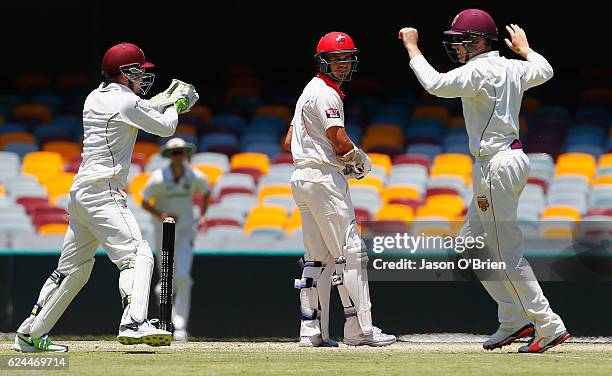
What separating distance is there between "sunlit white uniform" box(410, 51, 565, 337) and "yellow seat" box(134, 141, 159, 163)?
739 centimetres

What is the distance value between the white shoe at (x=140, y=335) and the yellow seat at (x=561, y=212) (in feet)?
18.0

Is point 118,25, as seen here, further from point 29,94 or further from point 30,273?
point 30,273

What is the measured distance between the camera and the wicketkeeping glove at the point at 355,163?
8.52m

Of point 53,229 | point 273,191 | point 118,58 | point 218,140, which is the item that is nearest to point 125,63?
point 118,58

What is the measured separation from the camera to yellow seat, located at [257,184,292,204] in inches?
533

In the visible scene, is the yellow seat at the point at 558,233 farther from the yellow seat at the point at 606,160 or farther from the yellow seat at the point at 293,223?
the yellow seat at the point at 606,160

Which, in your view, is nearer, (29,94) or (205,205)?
(205,205)

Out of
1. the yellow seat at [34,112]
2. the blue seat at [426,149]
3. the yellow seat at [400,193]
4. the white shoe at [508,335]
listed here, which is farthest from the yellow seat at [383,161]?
the white shoe at [508,335]

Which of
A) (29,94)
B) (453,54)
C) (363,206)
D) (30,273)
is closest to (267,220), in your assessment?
(363,206)

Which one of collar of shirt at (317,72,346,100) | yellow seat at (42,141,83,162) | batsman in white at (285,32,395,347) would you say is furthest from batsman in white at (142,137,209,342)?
yellow seat at (42,141,83,162)

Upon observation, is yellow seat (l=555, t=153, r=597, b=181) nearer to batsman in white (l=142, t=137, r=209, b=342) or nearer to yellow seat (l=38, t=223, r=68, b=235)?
batsman in white (l=142, t=137, r=209, b=342)

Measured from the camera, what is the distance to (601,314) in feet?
33.4

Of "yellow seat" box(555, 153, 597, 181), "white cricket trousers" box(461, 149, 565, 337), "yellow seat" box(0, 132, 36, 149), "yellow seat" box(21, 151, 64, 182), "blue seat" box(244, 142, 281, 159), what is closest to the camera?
"white cricket trousers" box(461, 149, 565, 337)

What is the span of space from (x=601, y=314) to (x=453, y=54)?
8.87ft
